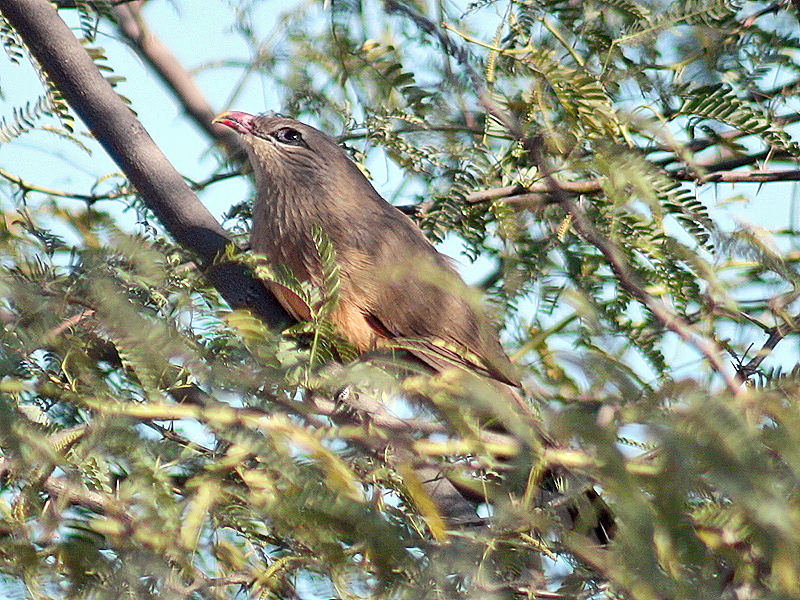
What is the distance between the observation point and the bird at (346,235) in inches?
151

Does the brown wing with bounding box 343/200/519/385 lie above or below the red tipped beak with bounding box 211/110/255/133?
below

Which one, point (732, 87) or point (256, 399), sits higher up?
point (732, 87)

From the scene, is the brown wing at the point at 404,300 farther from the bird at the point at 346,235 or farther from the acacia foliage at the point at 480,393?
the acacia foliage at the point at 480,393

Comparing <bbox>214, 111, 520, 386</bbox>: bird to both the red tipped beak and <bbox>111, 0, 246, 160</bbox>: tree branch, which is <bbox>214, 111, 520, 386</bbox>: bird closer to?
the red tipped beak

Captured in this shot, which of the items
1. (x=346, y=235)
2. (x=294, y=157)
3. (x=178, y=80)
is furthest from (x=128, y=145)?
(x=178, y=80)

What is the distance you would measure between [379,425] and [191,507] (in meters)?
0.49

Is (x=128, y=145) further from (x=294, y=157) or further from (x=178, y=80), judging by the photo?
(x=178, y=80)

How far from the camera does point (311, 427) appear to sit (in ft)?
6.53

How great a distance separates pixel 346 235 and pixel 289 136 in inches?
29.1

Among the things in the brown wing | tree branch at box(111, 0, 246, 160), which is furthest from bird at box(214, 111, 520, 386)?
tree branch at box(111, 0, 246, 160)

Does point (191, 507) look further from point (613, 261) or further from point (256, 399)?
point (613, 261)

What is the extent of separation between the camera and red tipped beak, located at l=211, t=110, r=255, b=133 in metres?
4.41

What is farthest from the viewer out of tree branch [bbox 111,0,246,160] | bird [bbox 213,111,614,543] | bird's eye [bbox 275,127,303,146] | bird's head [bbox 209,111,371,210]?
tree branch [bbox 111,0,246,160]

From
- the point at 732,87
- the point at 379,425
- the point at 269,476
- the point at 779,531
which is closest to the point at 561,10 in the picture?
the point at 732,87
